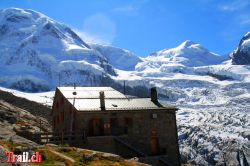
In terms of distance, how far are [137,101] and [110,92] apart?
18.5 feet

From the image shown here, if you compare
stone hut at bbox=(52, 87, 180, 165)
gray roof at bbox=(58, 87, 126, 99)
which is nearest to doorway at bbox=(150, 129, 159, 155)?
stone hut at bbox=(52, 87, 180, 165)

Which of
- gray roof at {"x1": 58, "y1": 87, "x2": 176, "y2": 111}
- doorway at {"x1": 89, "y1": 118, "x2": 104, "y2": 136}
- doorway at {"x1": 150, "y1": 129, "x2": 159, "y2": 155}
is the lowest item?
doorway at {"x1": 150, "y1": 129, "x2": 159, "y2": 155}

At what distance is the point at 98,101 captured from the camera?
55.5 meters

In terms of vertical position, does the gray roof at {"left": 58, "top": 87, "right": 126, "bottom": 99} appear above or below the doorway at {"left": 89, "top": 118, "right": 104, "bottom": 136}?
above

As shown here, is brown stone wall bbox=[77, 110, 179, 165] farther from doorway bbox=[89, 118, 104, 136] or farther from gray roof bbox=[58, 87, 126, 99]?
gray roof bbox=[58, 87, 126, 99]

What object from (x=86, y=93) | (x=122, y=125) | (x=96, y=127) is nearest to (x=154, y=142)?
(x=122, y=125)

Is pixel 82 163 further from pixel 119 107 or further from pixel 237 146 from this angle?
pixel 237 146

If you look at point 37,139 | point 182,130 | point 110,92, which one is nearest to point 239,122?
point 182,130

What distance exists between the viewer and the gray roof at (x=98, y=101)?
5364 cm

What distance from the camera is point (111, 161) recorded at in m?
36.1

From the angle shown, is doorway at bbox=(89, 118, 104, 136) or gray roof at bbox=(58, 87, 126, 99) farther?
gray roof at bbox=(58, 87, 126, 99)

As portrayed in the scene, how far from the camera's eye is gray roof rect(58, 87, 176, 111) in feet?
176

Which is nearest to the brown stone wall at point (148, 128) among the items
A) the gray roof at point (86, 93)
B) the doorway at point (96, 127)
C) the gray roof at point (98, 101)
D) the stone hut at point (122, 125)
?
the stone hut at point (122, 125)

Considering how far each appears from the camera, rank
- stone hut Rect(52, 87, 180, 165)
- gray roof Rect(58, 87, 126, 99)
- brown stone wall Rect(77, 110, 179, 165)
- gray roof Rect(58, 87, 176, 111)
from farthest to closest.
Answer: gray roof Rect(58, 87, 126, 99), gray roof Rect(58, 87, 176, 111), brown stone wall Rect(77, 110, 179, 165), stone hut Rect(52, 87, 180, 165)
